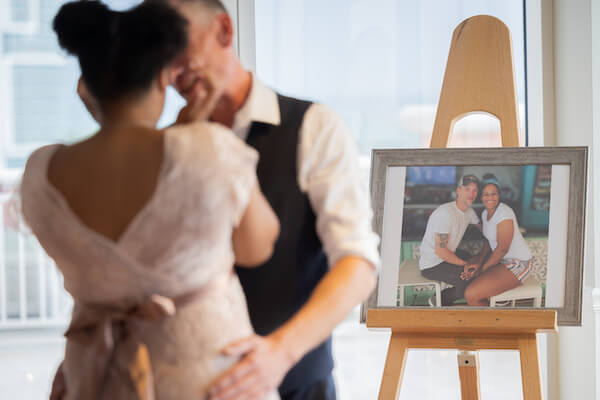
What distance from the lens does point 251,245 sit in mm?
994

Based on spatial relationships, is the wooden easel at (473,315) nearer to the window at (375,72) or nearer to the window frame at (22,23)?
the window at (375,72)

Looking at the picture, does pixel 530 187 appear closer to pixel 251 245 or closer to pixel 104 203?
pixel 251 245

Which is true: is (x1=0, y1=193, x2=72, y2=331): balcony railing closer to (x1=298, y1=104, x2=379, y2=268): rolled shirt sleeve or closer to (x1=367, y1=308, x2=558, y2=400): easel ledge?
(x1=367, y1=308, x2=558, y2=400): easel ledge

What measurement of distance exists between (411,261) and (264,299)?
960 mm

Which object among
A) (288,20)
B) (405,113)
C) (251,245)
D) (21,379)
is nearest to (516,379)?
(405,113)

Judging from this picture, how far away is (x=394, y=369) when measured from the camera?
6.58 feet

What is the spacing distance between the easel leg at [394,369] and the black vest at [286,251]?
2.53 ft

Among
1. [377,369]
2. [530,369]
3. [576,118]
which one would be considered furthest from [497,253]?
[377,369]

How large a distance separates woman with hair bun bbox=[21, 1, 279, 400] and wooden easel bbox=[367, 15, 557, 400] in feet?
3.48

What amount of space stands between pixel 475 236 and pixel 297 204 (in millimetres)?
1052

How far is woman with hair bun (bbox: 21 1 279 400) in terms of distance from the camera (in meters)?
0.90

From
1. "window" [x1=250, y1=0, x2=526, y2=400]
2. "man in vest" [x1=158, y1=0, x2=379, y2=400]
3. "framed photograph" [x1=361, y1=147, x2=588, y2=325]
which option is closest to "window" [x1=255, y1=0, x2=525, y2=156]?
"window" [x1=250, y1=0, x2=526, y2=400]

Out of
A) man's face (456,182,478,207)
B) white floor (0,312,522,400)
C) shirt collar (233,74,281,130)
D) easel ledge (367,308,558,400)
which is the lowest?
white floor (0,312,522,400)

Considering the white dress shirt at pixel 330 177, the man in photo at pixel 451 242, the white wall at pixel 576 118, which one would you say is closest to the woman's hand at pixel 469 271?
the man in photo at pixel 451 242
